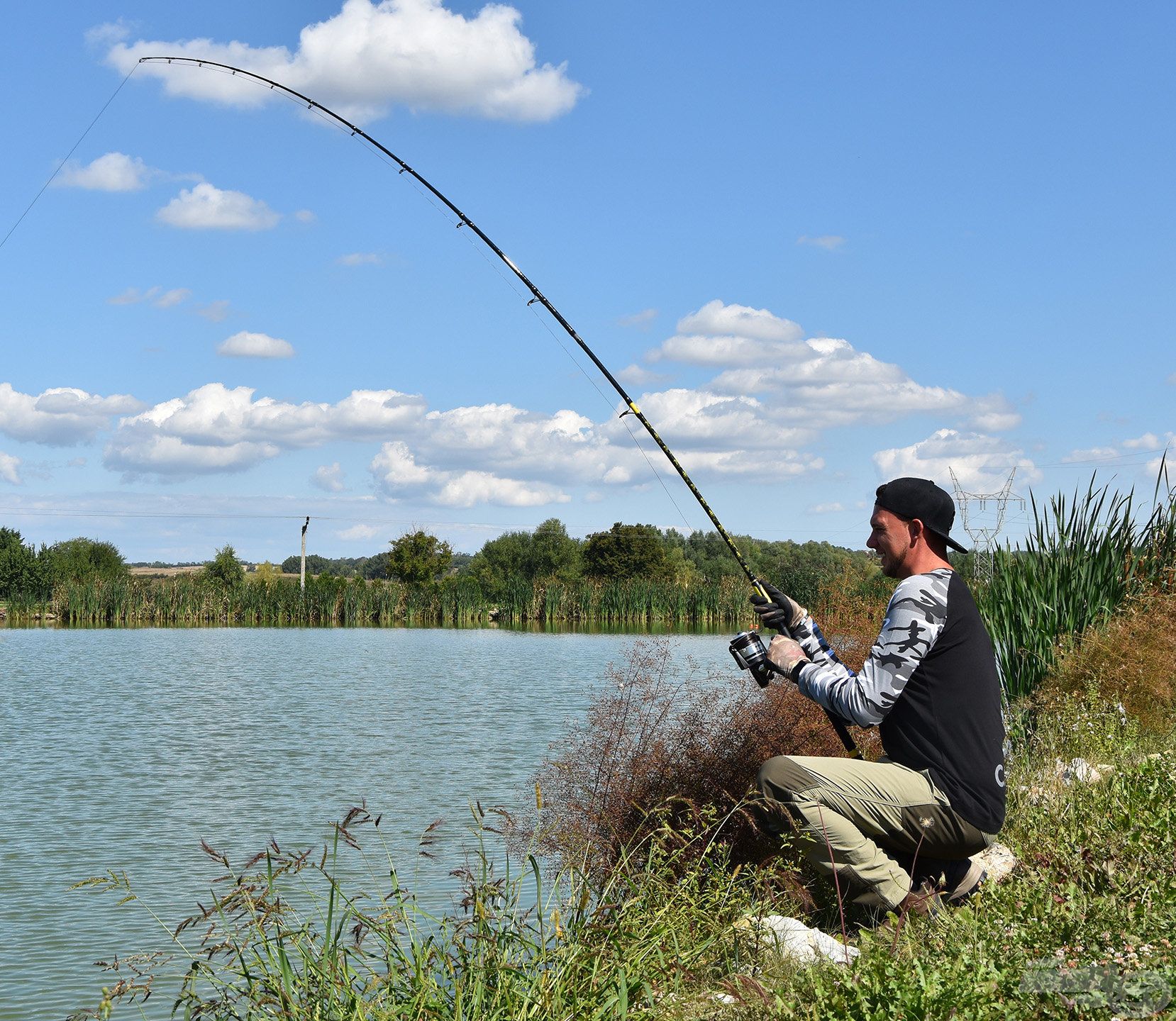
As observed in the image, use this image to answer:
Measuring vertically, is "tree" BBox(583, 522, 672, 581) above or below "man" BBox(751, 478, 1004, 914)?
above

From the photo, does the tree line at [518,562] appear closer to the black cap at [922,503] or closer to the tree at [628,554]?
the tree at [628,554]

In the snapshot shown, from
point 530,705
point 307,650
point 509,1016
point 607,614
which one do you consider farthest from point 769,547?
point 509,1016

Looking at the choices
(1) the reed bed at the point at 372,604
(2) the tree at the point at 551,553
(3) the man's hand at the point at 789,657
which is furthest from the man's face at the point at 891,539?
(2) the tree at the point at 551,553

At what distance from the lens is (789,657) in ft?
14.5

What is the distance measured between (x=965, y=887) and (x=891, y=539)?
1301 millimetres

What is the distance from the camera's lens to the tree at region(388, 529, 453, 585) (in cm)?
6312

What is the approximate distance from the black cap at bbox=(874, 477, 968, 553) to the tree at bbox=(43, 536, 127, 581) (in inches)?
2153

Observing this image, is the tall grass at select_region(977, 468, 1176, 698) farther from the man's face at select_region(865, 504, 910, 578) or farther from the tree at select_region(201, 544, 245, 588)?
the tree at select_region(201, 544, 245, 588)

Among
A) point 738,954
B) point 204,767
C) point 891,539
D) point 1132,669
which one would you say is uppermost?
point 891,539

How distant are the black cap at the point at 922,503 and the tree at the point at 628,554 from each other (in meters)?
65.1

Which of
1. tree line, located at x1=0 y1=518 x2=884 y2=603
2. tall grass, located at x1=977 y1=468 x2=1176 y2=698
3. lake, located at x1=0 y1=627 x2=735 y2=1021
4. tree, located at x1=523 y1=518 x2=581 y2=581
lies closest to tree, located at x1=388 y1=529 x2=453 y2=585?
tree line, located at x1=0 y1=518 x2=884 y2=603

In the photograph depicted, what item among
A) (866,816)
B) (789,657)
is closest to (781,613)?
(789,657)

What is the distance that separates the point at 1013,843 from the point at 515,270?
439 cm

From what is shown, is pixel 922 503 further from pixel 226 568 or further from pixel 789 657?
pixel 226 568
